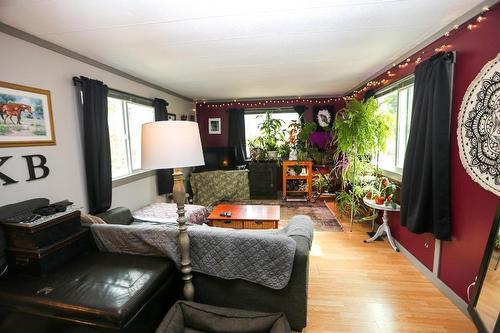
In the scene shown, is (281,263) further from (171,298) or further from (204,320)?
(171,298)

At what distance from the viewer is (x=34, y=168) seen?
1.92m

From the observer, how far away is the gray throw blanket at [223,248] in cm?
149

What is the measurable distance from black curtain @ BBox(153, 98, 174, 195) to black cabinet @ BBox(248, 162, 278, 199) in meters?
1.80

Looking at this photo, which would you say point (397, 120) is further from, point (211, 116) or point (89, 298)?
point (211, 116)

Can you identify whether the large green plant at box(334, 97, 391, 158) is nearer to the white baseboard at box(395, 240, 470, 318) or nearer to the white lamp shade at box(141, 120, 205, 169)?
the white baseboard at box(395, 240, 470, 318)

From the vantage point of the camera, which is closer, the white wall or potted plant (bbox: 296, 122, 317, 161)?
the white wall

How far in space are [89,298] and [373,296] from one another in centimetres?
204

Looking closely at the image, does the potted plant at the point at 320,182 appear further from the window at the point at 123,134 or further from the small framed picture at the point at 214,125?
the window at the point at 123,134

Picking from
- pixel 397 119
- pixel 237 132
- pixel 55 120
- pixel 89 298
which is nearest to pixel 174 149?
pixel 89 298

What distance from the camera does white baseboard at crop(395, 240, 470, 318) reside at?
1.76 m

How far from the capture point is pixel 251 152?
525 cm

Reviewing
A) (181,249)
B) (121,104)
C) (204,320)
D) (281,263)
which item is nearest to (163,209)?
(121,104)

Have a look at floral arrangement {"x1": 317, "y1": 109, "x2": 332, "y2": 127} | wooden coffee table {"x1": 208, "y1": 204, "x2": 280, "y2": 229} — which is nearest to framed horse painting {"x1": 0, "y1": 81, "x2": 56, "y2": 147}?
wooden coffee table {"x1": 208, "y1": 204, "x2": 280, "y2": 229}

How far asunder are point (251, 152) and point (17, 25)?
401 centimetres
